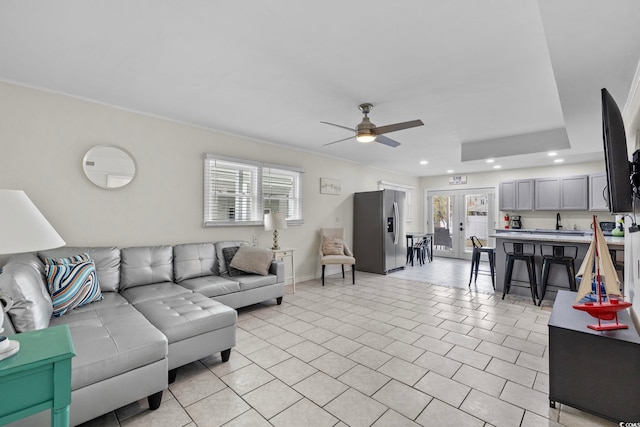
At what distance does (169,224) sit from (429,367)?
3417 mm

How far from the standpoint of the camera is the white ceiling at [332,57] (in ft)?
5.76

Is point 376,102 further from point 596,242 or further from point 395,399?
point 395,399

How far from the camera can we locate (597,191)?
19.8 ft

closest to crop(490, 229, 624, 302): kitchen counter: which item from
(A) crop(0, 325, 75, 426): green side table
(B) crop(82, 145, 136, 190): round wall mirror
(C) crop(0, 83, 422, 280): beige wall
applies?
(C) crop(0, 83, 422, 280): beige wall

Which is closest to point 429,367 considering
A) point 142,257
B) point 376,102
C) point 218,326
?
point 218,326

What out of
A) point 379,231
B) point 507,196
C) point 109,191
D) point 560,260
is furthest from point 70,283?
point 507,196

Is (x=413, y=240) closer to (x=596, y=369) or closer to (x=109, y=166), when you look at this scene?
(x=596, y=369)

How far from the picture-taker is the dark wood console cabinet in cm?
174

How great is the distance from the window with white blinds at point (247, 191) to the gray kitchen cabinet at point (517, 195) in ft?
17.6

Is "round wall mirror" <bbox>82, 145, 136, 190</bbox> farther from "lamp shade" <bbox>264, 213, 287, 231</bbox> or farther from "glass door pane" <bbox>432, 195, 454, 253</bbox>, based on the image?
"glass door pane" <bbox>432, 195, 454, 253</bbox>

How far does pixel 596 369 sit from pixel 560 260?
2787mm

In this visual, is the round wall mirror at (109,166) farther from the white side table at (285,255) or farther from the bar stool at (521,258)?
the bar stool at (521,258)

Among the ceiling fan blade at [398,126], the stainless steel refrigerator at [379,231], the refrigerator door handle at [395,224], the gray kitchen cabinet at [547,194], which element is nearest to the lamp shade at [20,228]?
the ceiling fan blade at [398,126]

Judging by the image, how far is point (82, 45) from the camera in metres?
2.18
